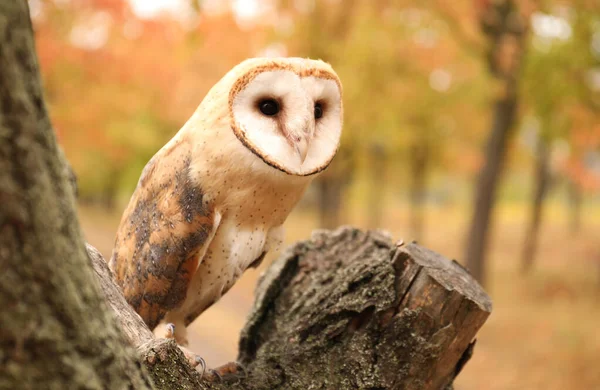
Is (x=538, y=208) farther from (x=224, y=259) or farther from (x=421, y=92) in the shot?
(x=224, y=259)

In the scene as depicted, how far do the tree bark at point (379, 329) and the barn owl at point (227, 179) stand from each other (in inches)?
7.8

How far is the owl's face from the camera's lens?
4.13ft

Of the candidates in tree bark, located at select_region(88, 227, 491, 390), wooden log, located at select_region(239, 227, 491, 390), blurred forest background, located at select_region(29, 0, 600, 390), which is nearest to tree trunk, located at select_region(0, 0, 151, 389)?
tree bark, located at select_region(88, 227, 491, 390)

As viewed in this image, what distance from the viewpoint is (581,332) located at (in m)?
4.88

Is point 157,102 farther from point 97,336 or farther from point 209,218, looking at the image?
point 97,336

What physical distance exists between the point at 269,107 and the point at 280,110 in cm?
3

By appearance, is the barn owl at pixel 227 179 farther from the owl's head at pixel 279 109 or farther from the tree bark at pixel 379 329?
the tree bark at pixel 379 329

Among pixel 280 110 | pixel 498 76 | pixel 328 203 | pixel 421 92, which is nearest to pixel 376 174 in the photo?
pixel 328 203

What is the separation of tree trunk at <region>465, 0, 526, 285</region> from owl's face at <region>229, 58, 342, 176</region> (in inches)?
151

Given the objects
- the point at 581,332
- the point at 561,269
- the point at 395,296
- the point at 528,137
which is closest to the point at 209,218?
the point at 395,296

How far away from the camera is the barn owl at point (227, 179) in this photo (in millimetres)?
1269

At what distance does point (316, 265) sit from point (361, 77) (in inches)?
126

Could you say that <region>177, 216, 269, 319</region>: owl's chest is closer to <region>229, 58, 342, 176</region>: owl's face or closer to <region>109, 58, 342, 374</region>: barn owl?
<region>109, 58, 342, 374</region>: barn owl

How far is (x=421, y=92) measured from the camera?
488 centimetres
